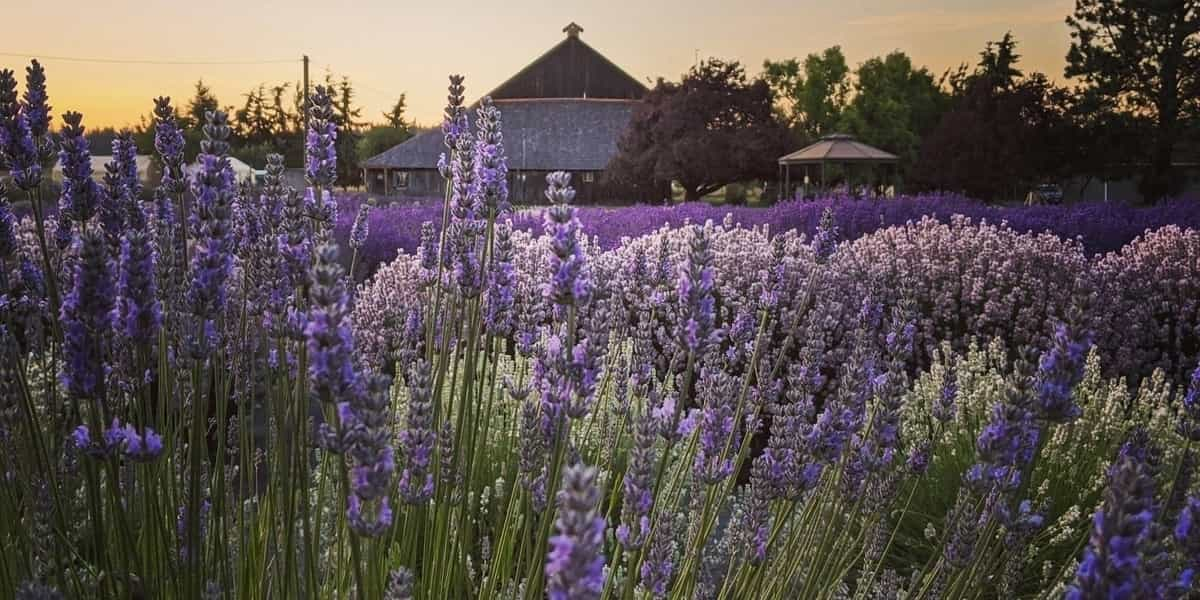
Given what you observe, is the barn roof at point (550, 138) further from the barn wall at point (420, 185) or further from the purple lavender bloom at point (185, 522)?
the purple lavender bloom at point (185, 522)

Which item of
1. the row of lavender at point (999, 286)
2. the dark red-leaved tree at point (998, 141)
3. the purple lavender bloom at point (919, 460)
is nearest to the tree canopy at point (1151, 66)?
the dark red-leaved tree at point (998, 141)

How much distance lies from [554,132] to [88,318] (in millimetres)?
44283

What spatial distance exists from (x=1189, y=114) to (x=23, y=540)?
38.0m

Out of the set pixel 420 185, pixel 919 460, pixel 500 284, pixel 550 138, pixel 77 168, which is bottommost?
pixel 919 460

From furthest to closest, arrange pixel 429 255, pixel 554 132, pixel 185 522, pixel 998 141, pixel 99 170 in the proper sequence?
pixel 554 132 → pixel 99 170 → pixel 998 141 → pixel 429 255 → pixel 185 522

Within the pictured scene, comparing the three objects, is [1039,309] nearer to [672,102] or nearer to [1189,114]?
[672,102]

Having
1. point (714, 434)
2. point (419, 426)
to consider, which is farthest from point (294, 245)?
point (714, 434)

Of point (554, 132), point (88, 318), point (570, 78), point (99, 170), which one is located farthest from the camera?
point (570, 78)

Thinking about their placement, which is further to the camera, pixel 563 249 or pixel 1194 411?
pixel 1194 411

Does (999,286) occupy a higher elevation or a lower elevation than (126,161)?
lower

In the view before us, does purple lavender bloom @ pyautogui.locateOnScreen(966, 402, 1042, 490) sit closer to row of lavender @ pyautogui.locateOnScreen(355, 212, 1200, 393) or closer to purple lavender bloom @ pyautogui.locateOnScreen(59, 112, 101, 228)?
purple lavender bloom @ pyautogui.locateOnScreen(59, 112, 101, 228)

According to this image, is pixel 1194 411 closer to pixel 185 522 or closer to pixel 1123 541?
pixel 1123 541

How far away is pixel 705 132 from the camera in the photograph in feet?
111

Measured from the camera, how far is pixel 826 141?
28.5 metres
